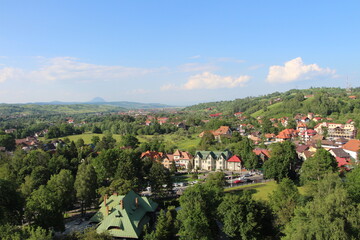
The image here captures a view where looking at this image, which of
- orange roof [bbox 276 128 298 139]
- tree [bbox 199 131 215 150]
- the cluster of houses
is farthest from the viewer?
orange roof [bbox 276 128 298 139]

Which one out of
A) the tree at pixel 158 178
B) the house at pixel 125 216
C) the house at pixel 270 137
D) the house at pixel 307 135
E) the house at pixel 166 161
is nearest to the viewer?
the house at pixel 125 216

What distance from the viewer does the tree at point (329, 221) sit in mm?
19447

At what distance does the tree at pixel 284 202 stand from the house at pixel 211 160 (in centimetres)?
3200

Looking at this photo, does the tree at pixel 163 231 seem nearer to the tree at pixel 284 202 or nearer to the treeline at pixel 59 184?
the treeline at pixel 59 184

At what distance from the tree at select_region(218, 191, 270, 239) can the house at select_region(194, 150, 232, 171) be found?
34.9 metres

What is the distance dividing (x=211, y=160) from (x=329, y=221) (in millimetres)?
42954

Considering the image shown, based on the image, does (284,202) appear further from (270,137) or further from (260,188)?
(270,137)

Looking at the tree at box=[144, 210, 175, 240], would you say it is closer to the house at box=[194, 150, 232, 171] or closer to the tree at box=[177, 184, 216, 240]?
the tree at box=[177, 184, 216, 240]

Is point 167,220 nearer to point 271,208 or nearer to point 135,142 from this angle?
point 271,208

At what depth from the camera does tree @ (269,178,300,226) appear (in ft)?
84.7

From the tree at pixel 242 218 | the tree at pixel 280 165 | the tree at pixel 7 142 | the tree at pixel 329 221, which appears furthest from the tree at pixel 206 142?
the tree at pixel 7 142

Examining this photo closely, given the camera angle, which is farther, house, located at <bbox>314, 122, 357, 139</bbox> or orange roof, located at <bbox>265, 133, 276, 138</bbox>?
orange roof, located at <bbox>265, 133, 276, 138</bbox>

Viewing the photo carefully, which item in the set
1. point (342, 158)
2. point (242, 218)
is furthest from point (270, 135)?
point (242, 218)

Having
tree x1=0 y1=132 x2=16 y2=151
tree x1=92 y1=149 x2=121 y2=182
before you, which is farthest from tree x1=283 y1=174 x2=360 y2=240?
tree x1=0 y1=132 x2=16 y2=151
